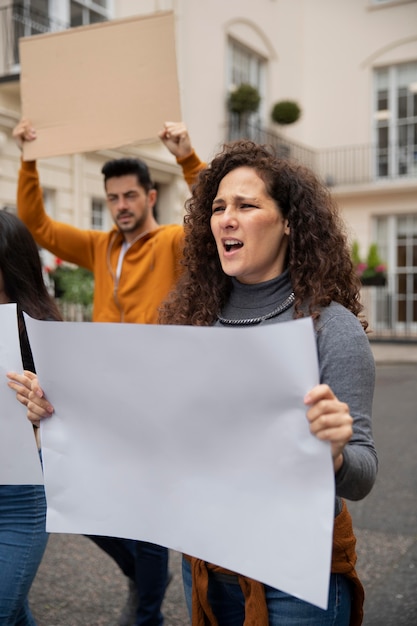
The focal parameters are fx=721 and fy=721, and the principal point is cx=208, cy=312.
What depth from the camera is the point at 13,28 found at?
10.8 metres

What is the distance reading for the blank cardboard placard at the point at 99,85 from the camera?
2912 mm

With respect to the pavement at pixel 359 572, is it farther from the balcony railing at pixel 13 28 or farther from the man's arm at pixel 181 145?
the balcony railing at pixel 13 28

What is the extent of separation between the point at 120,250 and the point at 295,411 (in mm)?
2256

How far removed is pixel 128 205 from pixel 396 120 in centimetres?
1821

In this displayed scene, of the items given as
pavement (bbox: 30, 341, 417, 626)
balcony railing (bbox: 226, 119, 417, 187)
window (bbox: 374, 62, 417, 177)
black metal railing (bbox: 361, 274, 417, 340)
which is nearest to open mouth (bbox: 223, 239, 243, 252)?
pavement (bbox: 30, 341, 417, 626)

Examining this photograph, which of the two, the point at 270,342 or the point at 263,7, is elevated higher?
the point at 263,7

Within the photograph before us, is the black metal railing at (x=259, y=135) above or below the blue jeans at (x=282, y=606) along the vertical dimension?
above

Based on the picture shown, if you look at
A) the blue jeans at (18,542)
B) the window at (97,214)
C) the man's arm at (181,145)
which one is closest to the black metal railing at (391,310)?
the window at (97,214)

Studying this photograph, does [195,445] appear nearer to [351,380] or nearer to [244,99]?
[351,380]

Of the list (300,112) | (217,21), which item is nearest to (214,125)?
(217,21)

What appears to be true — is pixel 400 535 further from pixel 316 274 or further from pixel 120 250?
pixel 316 274

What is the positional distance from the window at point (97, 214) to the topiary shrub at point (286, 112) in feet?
22.3

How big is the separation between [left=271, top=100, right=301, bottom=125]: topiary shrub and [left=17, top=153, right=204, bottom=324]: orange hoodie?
15233 mm

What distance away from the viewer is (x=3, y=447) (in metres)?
1.85
